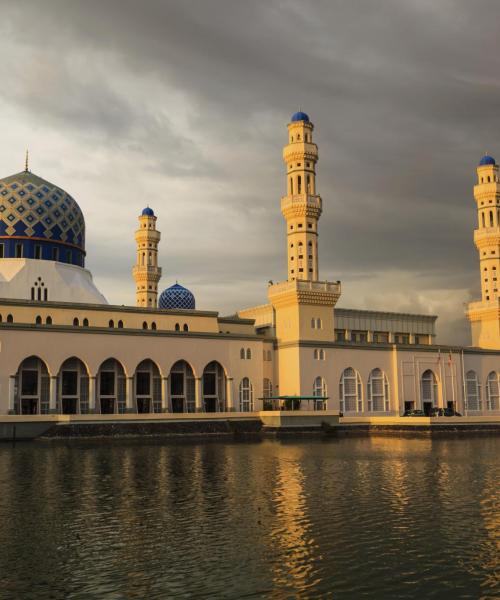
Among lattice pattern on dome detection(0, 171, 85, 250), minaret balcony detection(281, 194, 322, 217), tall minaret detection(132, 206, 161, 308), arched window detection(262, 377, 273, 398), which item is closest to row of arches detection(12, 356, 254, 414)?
arched window detection(262, 377, 273, 398)

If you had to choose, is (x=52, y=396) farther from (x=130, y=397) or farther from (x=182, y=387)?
(x=182, y=387)

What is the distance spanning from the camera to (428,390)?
6869 cm

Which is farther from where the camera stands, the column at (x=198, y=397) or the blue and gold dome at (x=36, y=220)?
the blue and gold dome at (x=36, y=220)

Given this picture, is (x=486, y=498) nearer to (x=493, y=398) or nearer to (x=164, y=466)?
(x=164, y=466)

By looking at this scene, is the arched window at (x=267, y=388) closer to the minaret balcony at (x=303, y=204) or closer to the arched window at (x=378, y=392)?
the arched window at (x=378, y=392)

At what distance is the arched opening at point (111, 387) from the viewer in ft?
181

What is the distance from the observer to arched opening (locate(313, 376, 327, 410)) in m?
61.6

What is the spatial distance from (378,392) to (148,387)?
21630 millimetres

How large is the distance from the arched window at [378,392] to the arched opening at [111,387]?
22.7 meters

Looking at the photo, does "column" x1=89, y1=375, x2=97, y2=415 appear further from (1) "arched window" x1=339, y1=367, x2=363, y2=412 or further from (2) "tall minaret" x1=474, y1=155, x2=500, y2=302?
(2) "tall minaret" x1=474, y1=155, x2=500, y2=302

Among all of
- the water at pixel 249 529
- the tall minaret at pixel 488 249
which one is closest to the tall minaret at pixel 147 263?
the tall minaret at pixel 488 249

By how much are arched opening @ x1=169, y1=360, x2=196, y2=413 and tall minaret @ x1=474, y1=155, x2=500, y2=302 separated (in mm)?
33067

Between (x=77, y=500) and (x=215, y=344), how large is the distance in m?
36.6

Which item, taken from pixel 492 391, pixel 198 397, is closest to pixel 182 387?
pixel 198 397
